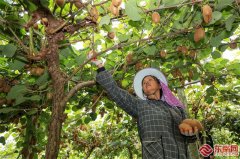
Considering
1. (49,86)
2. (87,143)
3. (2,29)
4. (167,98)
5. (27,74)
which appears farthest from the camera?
(87,143)

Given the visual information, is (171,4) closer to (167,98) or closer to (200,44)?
(200,44)

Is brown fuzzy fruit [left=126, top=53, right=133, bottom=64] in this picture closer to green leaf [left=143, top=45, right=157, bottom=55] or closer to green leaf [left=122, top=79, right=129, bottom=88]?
green leaf [left=143, top=45, right=157, bottom=55]

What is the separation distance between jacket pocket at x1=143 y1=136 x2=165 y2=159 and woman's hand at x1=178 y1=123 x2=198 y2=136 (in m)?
0.20

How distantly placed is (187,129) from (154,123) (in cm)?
27

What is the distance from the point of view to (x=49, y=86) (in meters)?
2.32

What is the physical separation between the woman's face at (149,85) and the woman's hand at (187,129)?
16.6 inches

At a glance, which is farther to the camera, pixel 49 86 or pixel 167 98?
pixel 167 98

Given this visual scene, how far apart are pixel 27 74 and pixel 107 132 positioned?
328cm

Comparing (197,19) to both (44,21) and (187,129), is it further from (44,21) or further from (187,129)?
(44,21)

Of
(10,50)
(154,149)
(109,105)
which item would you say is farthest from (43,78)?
(109,105)

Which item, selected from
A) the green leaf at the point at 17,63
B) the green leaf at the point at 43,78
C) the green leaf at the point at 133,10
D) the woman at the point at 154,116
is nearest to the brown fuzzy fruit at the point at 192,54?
the woman at the point at 154,116

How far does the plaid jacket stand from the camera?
2232mm

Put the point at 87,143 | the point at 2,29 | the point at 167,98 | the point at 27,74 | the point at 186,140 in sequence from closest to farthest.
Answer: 1. the point at 2,29
2. the point at 186,140
3. the point at 167,98
4. the point at 27,74
5. the point at 87,143

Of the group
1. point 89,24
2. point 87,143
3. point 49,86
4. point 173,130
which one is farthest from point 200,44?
point 87,143
